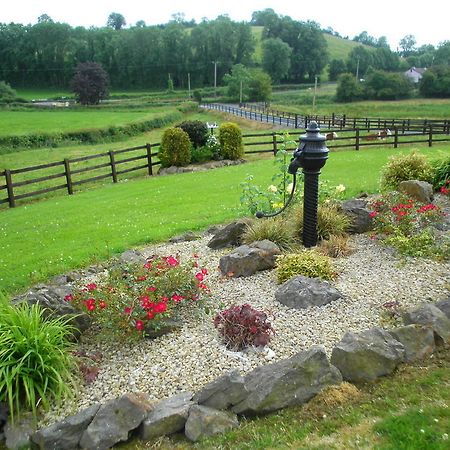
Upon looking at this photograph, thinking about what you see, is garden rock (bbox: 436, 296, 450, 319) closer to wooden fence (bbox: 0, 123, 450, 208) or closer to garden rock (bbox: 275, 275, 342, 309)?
garden rock (bbox: 275, 275, 342, 309)

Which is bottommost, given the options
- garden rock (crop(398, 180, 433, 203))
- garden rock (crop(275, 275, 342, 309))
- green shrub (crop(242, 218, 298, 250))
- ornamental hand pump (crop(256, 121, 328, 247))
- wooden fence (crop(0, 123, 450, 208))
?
wooden fence (crop(0, 123, 450, 208))

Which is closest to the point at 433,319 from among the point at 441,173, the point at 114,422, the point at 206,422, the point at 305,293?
the point at 305,293

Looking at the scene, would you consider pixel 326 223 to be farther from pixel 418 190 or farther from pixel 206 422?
pixel 206 422

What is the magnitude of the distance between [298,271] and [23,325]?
10.4 feet

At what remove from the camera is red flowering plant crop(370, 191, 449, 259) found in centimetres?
639

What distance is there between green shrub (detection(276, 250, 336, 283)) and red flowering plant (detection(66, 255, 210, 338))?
996mm

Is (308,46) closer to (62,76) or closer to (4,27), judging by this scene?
(62,76)

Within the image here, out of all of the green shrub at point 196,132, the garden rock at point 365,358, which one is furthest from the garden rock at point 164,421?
the green shrub at point 196,132

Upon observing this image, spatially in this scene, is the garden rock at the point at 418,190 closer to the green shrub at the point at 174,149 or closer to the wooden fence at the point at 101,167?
the wooden fence at the point at 101,167

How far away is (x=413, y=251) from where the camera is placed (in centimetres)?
636

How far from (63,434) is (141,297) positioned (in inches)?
60.5

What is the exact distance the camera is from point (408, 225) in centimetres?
684

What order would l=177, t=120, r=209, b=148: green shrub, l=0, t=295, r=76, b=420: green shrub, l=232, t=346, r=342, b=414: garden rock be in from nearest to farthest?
l=232, t=346, r=342, b=414: garden rock → l=0, t=295, r=76, b=420: green shrub → l=177, t=120, r=209, b=148: green shrub

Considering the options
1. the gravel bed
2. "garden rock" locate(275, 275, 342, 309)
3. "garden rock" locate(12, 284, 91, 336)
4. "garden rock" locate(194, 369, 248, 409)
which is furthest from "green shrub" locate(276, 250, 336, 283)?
"garden rock" locate(12, 284, 91, 336)
